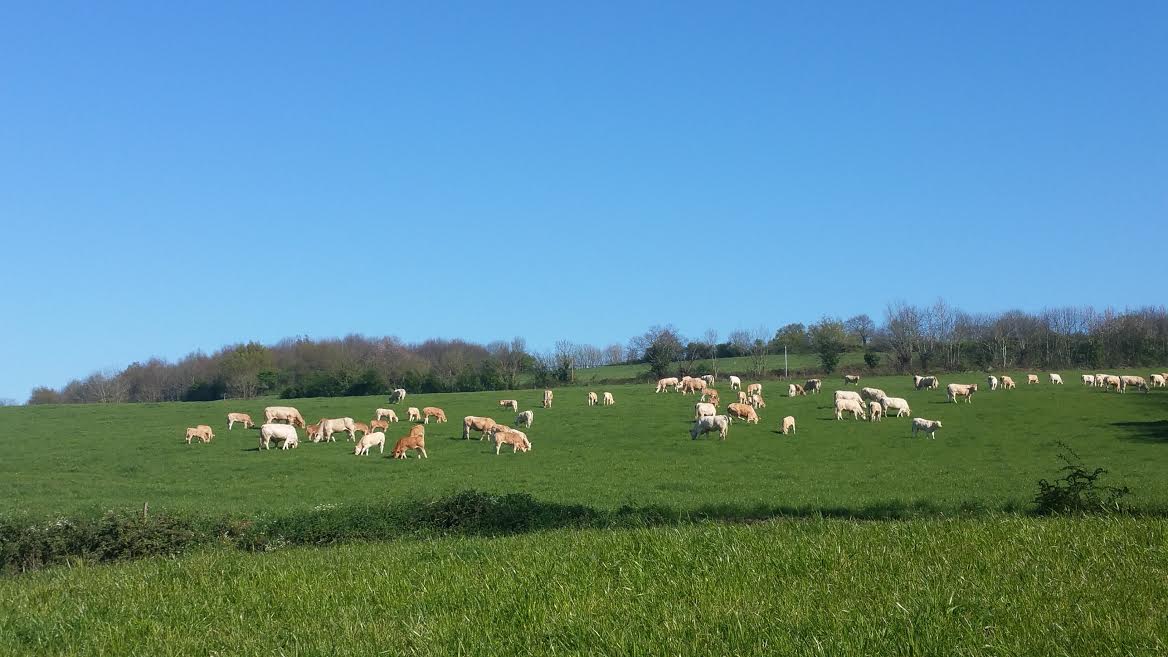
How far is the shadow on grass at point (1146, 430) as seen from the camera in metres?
40.4

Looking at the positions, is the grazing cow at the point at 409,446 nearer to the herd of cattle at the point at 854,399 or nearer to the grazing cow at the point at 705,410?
the herd of cattle at the point at 854,399

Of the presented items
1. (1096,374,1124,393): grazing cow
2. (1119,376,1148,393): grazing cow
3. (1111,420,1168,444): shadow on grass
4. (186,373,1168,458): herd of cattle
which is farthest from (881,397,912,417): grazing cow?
(1119,376,1148,393): grazing cow

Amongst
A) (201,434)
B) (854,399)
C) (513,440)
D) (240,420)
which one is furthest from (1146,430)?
(240,420)

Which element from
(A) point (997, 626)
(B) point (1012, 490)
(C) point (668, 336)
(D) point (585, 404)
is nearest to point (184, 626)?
(A) point (997, 626)

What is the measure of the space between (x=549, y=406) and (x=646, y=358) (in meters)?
53.0

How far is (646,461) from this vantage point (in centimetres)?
3759

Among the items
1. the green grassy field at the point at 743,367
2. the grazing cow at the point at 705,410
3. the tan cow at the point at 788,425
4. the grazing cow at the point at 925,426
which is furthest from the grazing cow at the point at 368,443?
the green grassy field at the point at 743,367

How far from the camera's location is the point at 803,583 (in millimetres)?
7895

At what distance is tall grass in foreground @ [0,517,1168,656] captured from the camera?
6.34 metres

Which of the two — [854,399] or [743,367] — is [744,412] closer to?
[854,399]

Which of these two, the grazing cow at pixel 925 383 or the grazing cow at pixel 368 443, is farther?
the grazing cow at pixel 925 383

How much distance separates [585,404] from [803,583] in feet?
191

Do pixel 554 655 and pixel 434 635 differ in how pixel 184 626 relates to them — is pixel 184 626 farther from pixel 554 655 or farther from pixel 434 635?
pixel 554 655

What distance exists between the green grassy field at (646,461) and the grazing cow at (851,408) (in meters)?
1.90
